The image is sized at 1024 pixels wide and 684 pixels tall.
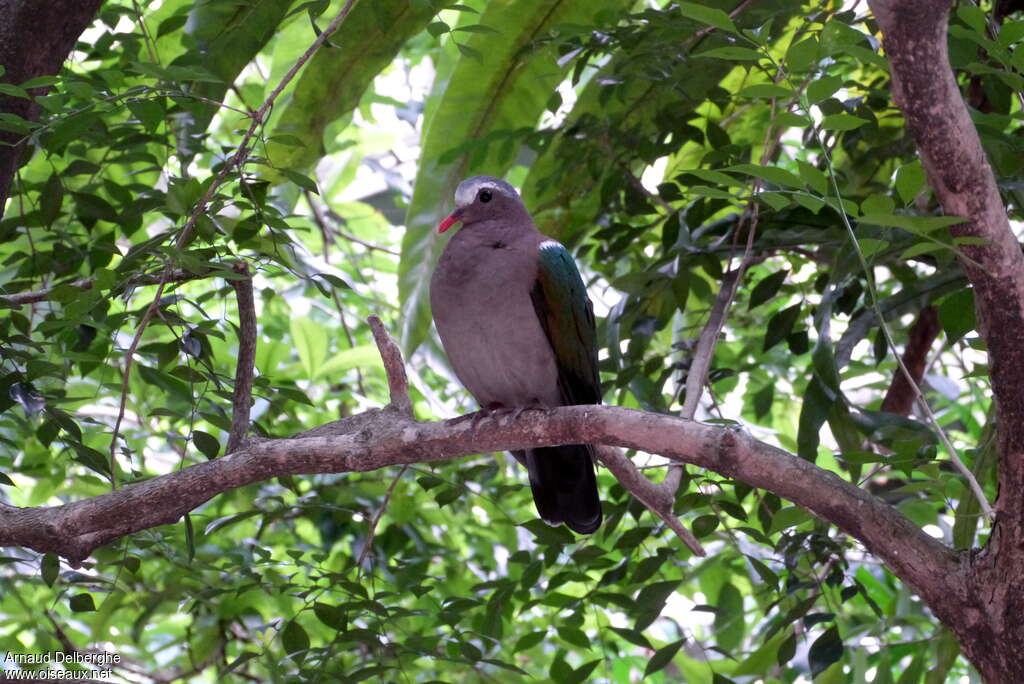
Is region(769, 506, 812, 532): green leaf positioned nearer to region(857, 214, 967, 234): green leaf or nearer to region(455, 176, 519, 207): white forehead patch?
region(857, 214, 967, 234): green leaf

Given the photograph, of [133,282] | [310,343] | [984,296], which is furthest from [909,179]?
[310,343]

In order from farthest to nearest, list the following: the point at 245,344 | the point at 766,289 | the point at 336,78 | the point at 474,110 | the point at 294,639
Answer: the point at 474,110 → the point at 336,78 → the point at 766,289 → the point at 294,639 → the point at 245,344

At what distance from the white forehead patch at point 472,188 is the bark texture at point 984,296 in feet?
5.64

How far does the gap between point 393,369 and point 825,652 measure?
3.74ft

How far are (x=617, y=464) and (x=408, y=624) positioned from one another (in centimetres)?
161

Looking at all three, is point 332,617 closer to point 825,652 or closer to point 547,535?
point 547,535

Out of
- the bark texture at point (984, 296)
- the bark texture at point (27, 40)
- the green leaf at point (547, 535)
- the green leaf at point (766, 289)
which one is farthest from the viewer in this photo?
the green leaf at point (766, 289)

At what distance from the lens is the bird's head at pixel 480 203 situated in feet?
10.3

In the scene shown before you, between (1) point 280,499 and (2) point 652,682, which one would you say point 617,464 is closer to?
(1) point 280,499

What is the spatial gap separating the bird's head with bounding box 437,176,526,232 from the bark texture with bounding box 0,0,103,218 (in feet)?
3.71

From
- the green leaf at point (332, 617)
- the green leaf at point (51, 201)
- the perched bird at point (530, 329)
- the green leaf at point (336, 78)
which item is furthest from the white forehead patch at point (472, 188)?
the green leaf at point (332, 617)

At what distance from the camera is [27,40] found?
240 cm

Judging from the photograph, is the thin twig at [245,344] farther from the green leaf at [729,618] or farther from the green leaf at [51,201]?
the green leaf at [729,618]

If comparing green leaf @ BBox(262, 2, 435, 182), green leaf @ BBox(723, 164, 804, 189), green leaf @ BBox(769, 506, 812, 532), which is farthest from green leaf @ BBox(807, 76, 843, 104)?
green leaf @ BBox(262, 2, 435, 182)
